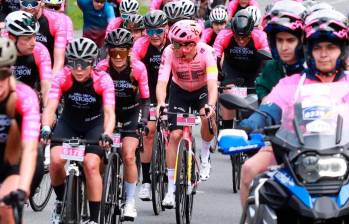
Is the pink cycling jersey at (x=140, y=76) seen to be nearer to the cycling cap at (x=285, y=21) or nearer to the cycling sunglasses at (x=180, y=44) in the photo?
the cycling sunglasses at (x=180, y=44)

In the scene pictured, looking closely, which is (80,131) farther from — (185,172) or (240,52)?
(240,52)

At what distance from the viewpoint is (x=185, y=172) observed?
40.1ft

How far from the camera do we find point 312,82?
7727 mm

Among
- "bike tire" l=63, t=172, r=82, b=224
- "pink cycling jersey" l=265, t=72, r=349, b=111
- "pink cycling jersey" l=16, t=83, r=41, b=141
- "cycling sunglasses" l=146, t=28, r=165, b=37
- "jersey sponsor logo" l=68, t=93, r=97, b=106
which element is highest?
"cycling sunglasses" l=146, t=28, r=165, b=37

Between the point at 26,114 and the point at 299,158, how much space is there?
197 centimetres

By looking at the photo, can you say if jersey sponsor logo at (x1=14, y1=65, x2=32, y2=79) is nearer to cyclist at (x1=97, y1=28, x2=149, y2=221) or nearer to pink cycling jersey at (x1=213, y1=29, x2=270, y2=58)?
cyclist at (x1=97, y1=28, x2=149, y2=221)

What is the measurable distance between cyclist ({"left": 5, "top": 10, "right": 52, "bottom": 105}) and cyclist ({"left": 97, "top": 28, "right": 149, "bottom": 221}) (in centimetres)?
77

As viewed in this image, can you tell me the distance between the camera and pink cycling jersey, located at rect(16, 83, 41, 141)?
7.76 m

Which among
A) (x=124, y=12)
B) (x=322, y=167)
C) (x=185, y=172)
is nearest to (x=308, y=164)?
(x=322, y=167)

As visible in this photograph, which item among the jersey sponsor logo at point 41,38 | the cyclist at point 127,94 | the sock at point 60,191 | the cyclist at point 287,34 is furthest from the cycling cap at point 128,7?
the cyclist at point 287,34

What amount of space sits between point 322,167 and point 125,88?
5609 mm

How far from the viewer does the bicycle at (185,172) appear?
1200 cm

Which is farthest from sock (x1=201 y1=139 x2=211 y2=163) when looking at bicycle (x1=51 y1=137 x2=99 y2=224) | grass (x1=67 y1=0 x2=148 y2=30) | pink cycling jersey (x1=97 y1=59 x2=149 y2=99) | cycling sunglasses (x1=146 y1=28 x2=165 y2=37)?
grass (x1=67 y1=0 x2=148 y2=30)

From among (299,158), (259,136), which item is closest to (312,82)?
(259,136)
